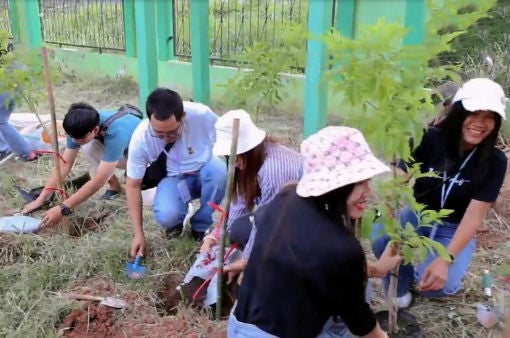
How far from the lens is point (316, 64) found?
482 cm

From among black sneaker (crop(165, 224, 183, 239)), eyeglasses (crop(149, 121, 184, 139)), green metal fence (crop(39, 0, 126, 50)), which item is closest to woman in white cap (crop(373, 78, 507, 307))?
eyeglasses (crop(149, 121, 184, 139))

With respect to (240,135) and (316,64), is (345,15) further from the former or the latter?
(240,135)

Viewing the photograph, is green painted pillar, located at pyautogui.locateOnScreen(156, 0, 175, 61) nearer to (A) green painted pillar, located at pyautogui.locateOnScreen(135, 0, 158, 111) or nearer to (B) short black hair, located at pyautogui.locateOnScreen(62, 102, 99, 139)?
(A) green painted pillar, located at pyautogui.locateOnScreen(135, 0, 158, 111)

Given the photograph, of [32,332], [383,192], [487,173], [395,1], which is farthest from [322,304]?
[395,1]

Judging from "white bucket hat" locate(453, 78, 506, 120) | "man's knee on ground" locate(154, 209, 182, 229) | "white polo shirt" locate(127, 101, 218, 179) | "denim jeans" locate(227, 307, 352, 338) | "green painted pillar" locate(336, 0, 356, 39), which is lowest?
"man's knee on ground" locate(154, 209, 182, 229)

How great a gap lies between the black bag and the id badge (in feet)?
0.43

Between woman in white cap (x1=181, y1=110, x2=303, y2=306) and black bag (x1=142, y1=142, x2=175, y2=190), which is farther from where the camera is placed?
black bag (x1=142, y1=142, x2=175, y2=190)

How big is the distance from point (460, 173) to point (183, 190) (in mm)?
1643

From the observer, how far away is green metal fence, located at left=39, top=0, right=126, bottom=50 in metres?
8.82

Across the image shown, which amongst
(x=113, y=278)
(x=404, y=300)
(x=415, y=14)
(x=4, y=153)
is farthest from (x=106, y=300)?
(x=415, y=14)

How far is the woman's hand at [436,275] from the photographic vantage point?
2412 mm

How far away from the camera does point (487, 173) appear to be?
2412mm

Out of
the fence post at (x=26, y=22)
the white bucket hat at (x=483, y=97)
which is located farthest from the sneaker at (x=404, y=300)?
the fence post at (x=26, y=22)

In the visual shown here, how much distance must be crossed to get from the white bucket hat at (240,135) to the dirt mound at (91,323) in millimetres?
992
